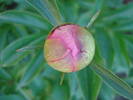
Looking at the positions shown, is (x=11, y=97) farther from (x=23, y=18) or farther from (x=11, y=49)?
(x=23, y=18)

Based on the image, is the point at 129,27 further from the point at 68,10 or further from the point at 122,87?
the point at 122,87

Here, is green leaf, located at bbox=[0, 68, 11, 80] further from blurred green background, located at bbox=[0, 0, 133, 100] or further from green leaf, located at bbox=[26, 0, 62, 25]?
green leaf, located at bbox=[26, 0, 62, 25]

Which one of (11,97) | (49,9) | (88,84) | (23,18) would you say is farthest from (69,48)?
(11,97)

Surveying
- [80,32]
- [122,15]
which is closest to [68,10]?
[122,15]

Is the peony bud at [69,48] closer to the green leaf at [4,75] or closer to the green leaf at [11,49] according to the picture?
the green leaf at [11,49]

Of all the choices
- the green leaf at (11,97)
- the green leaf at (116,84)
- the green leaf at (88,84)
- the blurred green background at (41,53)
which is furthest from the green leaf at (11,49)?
the green leaf at (116,84)

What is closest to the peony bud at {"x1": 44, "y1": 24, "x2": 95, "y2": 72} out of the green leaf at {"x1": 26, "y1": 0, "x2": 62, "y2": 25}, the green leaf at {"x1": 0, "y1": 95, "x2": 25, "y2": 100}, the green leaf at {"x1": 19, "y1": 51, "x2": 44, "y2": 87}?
the green leaf at {"x1": 26, "y1": 0, "x2": 62, "y2": 25}
